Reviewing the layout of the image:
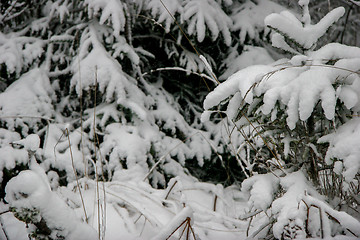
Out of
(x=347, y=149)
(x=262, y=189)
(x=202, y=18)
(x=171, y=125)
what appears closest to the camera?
(x=347, y=149)

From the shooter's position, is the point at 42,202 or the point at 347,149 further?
the point at 347,149

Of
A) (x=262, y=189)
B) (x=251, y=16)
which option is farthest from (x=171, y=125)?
(x=262, y=189)

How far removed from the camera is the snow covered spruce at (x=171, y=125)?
3.13 feet

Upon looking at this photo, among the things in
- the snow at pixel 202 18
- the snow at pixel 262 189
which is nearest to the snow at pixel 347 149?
the snow at pixel 262 189

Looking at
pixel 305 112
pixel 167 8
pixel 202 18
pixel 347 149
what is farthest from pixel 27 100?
pixel 347 149

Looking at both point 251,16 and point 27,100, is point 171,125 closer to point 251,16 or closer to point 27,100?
point 27,100

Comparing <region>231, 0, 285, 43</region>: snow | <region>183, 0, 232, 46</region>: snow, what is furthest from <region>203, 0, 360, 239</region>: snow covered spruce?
<region>231, 0, 285, 43</region>: snow

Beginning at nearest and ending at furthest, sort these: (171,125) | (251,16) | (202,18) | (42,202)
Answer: (42,202), (202,18), (171,125), (251,16)

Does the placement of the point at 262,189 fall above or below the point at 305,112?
below

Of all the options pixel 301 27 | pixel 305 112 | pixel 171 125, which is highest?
pixel 301 27

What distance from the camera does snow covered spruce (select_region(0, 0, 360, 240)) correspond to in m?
0.96

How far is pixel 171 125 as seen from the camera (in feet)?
8.57

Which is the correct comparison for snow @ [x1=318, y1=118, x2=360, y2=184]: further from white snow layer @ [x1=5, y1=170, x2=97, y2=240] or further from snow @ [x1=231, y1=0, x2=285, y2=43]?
snow @ [x1=231, y1=0, x2=285, y2=43]

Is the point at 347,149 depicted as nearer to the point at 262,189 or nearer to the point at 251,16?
the point at 262,189
